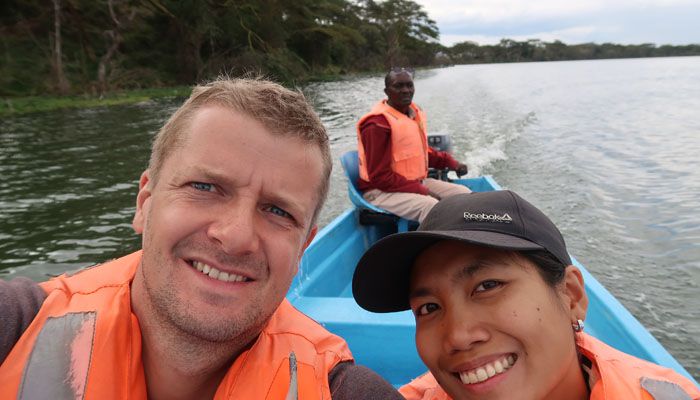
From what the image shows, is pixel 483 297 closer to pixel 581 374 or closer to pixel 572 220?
pixel 581 374

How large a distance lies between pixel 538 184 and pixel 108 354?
7570 millimetres

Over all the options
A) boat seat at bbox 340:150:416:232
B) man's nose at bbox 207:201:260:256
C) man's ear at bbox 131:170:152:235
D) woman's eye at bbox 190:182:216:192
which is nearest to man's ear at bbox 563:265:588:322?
man's nose at bbox 207:201:260:256

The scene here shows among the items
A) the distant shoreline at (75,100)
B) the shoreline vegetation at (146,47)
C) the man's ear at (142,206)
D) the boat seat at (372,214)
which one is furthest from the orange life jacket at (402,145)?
the distant shoreline at (75,100)

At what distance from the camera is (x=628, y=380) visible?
119cm

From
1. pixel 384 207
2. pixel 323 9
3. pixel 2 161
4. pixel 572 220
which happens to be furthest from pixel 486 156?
pixel 323 9

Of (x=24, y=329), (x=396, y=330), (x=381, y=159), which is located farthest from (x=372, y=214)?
(x=24, y=329)

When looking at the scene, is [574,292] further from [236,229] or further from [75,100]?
[75,100]

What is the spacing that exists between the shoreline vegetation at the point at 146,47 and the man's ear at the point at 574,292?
361 inches

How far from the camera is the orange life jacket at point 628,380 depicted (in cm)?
116

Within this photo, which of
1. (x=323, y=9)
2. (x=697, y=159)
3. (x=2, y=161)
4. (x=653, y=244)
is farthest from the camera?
(x=323, y=9)

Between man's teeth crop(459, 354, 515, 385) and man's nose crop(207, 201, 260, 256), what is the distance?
2.02 feet

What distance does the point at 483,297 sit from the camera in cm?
118

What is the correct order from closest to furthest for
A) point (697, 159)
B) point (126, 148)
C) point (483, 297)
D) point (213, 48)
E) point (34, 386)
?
1. point (34, 386)
2. point (483, 297)
3. point (697, 159)
4. point (126, 148)
5. point (213, 48)

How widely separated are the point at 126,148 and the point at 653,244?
9.42 m
